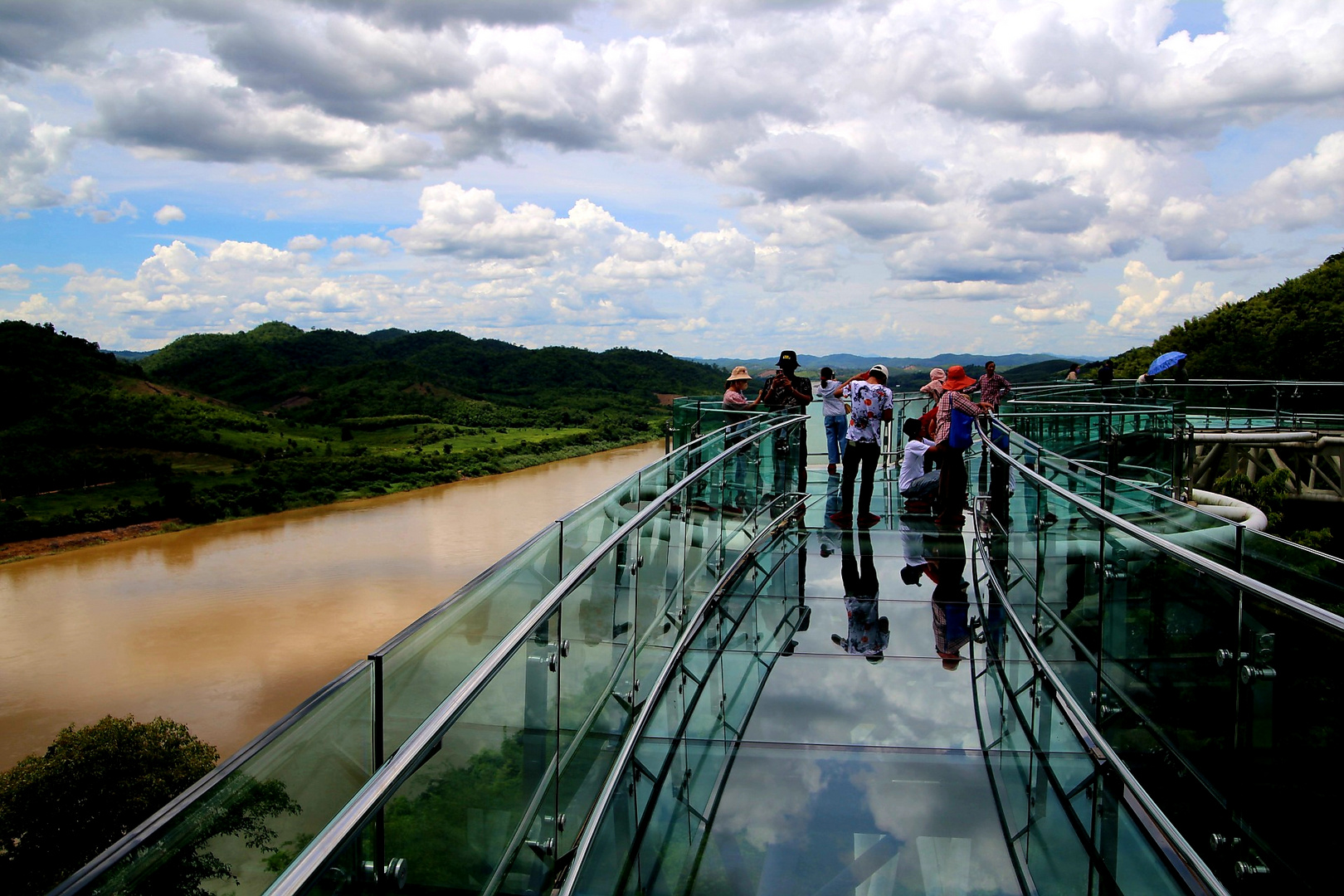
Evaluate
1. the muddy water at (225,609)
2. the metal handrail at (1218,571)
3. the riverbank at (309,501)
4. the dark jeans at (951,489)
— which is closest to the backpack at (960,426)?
the dark jeans at (951,489)

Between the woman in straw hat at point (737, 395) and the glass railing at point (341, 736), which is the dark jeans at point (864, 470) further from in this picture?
the glass railing at point (341, 736)

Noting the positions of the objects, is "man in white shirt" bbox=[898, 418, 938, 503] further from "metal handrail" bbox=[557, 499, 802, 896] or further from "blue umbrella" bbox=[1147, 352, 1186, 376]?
"blue umbrella" bbox=[1147, 352, 1186, 376]

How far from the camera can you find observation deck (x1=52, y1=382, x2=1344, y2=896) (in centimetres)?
213

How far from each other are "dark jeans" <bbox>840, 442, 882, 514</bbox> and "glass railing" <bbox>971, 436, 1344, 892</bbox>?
4.07 metres

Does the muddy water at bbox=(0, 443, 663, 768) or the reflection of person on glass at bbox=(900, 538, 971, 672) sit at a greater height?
the reflection of person on glass at bbox=(900, 538, 971, 672)

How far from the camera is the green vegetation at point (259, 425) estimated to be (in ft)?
213

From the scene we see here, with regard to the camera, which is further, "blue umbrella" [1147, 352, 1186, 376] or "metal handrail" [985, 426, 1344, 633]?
"blue umbrella" [1147, 352, 1186, 376]

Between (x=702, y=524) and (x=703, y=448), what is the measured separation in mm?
1241

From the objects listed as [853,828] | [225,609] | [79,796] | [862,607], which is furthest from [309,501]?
[853,828]

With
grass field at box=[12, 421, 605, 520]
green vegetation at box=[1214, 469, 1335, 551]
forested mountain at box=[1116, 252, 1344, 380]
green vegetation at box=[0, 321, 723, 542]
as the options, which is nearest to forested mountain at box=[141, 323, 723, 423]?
green vegetation at box=[0, 321, 723, 542]

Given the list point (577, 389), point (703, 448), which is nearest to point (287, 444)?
point (577, 389)

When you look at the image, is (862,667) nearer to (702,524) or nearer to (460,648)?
(702,524)

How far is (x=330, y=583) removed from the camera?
47875mm

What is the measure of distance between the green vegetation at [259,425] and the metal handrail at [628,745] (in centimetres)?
6197
